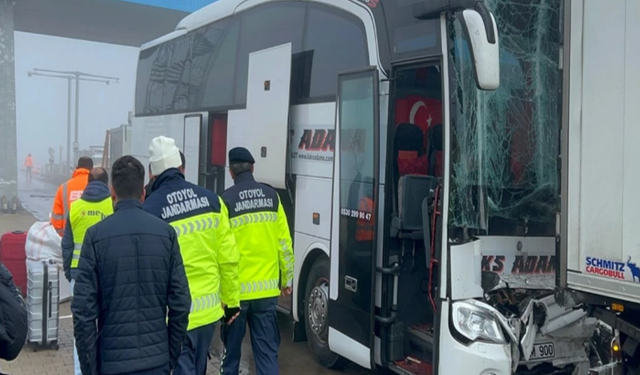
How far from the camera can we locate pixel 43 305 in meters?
6.56

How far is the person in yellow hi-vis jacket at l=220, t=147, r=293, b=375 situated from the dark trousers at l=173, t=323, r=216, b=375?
2.22 feet

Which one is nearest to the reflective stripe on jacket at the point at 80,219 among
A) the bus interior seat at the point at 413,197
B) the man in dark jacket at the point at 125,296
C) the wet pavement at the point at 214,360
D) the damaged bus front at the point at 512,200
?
the wet pavement at the point at 214,360

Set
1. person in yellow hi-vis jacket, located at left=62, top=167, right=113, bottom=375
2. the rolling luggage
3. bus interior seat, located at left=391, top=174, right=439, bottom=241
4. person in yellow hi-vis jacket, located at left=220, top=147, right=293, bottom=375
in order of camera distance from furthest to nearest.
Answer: the rolling luggage
person in yellow hi-vis jacket, located at left=62, top=167, right=113, bottom=375
person in yellow hi-vis jacket, located at left=220, top=147, right=293, bottom=375
bus interior seat, located at left=391, top=174, right=439, bottom=241

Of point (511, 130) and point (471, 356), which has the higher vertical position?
point (511, 130)

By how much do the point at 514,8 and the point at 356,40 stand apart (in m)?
1.66

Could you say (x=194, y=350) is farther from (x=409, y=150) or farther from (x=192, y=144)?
(x=192, y=144)

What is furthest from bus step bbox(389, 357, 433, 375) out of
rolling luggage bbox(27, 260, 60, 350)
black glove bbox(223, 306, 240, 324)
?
rolling luggage bbox(27, 260, 60, 350)

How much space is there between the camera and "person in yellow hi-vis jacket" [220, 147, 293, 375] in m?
5.09

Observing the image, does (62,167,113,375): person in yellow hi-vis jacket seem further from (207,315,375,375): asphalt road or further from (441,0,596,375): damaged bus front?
(441,0,596,375): damaged bus front

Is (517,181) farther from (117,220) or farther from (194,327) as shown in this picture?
(117,220)

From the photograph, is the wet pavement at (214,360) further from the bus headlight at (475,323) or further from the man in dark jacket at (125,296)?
the man in dark jacket at (125,296)

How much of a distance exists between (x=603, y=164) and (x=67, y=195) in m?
5.48

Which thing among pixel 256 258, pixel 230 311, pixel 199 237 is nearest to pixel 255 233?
pixel 256 258

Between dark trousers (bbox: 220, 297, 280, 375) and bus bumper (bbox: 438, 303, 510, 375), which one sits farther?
dark trousers (bbox: 220, 297, 280, 375)
